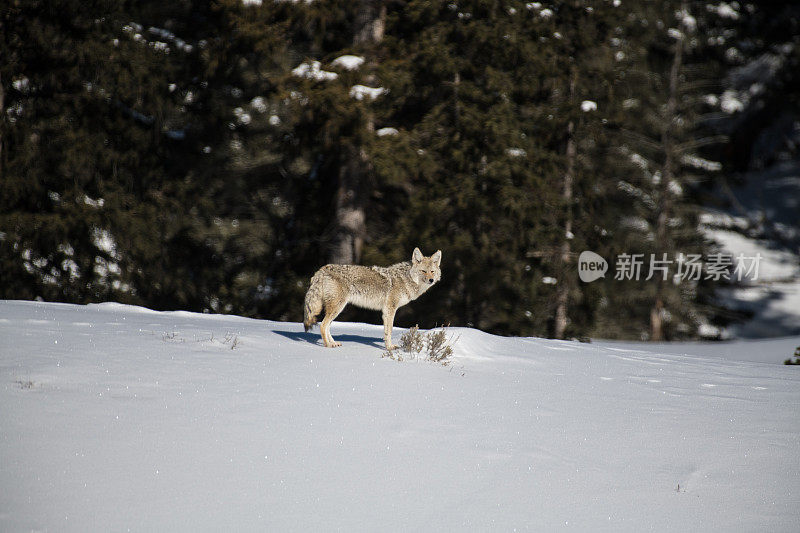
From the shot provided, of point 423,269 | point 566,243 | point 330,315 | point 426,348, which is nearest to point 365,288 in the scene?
point 330,315

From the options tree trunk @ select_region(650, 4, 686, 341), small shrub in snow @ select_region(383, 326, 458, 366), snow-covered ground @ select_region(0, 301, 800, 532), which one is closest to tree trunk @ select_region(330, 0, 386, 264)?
small shrub in snow @ select_region(383, 326, 458, 366)

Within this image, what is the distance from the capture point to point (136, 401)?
6.31m

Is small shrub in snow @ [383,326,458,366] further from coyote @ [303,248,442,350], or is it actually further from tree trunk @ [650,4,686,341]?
tree trunk @ [650,4,686,341]

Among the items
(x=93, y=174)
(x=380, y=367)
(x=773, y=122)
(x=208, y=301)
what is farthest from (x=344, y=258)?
(x=773, y=122)

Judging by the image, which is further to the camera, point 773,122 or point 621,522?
point 773,122

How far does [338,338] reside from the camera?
10.8 metres

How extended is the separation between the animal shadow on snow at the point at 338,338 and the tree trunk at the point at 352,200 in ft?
22.8

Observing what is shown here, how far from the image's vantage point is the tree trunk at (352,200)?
18234mm

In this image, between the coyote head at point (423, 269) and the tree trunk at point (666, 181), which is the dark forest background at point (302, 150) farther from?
the coyote head at point (423, 269)

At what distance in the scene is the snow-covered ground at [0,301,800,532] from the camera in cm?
495

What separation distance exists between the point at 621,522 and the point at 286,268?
52.6 ft

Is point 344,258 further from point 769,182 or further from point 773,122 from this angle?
point 769,182

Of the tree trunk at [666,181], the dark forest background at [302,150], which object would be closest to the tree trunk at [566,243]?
the dark forest background at [302,150]

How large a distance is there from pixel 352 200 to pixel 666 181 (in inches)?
502
